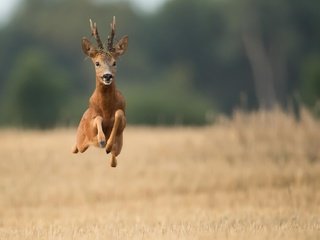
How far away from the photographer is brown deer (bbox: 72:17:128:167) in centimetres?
1195

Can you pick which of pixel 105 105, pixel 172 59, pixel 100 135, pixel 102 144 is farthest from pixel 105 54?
pixel 172 59

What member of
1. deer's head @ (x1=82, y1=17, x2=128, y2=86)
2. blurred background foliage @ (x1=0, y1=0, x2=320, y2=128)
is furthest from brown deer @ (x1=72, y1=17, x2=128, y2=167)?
blurred background foliage @ (x1=0, y1=0, x2=320, y2=128)

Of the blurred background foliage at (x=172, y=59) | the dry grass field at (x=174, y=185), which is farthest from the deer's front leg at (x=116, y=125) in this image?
the blurred background foliage at (x=172, y=59)

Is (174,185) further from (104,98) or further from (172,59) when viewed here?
(172,59)

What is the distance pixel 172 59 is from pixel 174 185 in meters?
43.2

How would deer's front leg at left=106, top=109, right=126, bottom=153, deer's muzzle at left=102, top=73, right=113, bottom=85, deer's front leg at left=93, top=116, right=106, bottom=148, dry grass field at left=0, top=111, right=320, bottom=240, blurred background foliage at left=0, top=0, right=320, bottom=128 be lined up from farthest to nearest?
blurred background foliage at left=0, top=0, right=320, bottom=128 < dry grass field at left=0, top=111, right=320, bottom=240 < deer's front leg at left=106, top=109, right=126, bottom=153 < deer's front leg at left=93, top=116, right=106, bottom=148 < deer's muzzle at left=102, top=73, right=113, bottom=85

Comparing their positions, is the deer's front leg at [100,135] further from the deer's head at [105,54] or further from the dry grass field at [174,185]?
the dry grass field at [174,185]

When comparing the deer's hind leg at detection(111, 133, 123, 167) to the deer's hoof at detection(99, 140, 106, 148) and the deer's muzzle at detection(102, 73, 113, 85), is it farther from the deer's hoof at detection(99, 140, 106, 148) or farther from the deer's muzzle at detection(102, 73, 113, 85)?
the deer's muzzle at detection(102, 73, 113, 85)

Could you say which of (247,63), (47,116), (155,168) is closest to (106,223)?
(155,168)

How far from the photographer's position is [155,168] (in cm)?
2128

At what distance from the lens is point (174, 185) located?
19.9 m

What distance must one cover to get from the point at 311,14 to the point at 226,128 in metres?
36.4

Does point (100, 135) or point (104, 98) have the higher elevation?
point (104, 98)

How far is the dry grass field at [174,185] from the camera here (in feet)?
46.0
